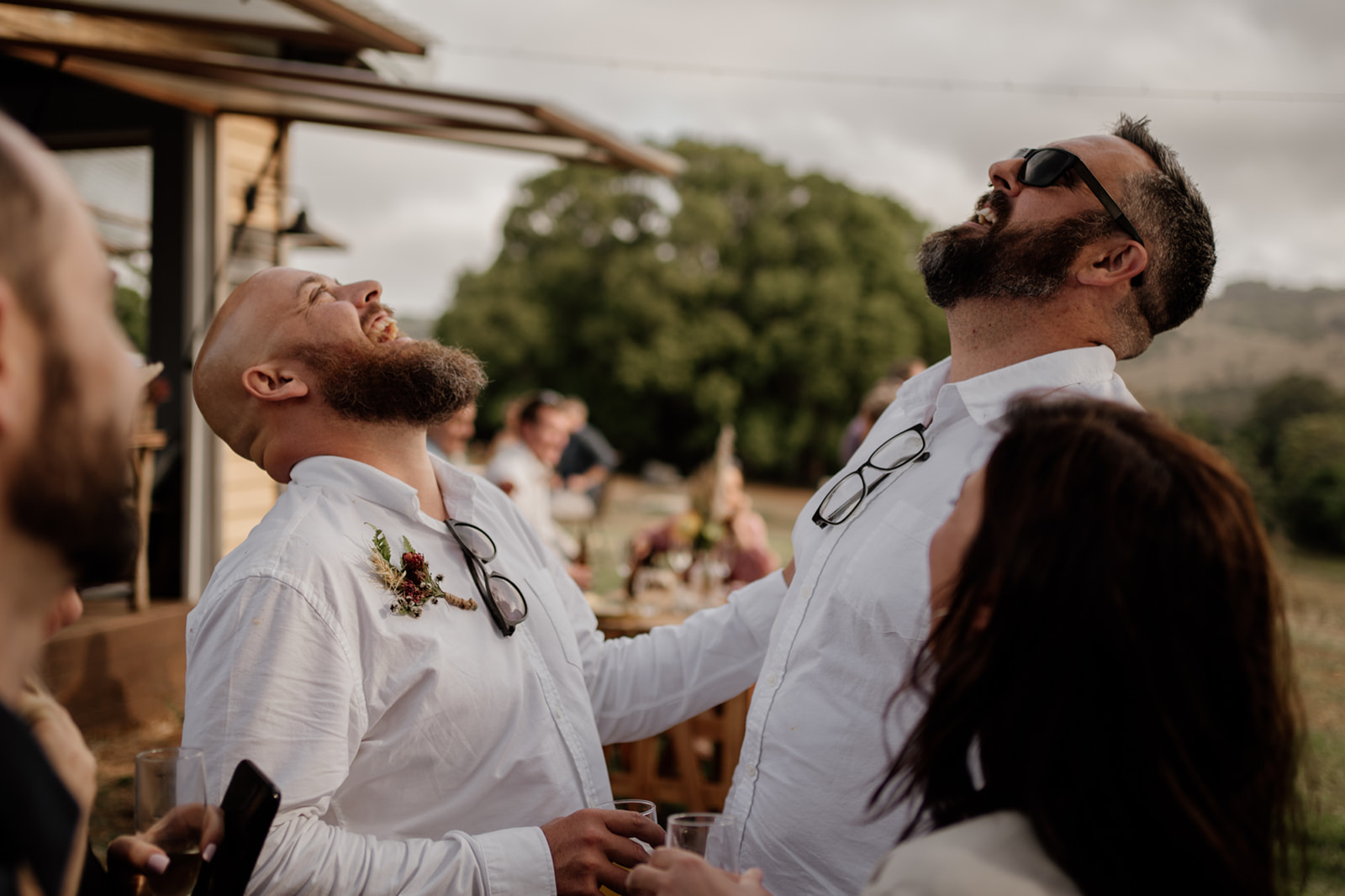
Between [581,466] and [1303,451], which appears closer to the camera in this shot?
[1303,451]

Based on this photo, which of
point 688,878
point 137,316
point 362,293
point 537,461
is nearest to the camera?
point 688,878

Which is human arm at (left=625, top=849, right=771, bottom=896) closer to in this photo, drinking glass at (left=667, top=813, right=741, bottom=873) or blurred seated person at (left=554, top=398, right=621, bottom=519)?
drinking glass at (left=667, top=813, right=741, bottom=873)

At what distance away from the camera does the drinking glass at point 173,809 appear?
1387 mm

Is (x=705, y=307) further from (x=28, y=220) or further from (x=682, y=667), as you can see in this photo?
(x=28, y=220)

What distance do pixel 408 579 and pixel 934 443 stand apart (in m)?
1.15

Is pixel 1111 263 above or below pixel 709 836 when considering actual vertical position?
above

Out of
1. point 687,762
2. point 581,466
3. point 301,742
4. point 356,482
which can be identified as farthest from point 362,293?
point 581,466

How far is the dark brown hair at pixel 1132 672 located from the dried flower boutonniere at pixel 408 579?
3.58 feet

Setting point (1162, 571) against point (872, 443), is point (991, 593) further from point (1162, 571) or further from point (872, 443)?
point (872, 443)

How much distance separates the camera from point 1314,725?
6785mm

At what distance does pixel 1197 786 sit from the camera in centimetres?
109

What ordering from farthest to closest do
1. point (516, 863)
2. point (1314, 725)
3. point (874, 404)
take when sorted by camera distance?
point (1314, 725), point (874, 404), point (516, 863)

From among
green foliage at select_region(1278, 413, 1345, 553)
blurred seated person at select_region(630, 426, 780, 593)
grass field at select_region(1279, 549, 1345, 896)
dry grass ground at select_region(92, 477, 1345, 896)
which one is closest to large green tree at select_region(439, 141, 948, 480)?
dry grass ground at select_region(92, 477, 1345, 896)

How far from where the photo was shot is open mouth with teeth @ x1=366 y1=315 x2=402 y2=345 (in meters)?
2.15
